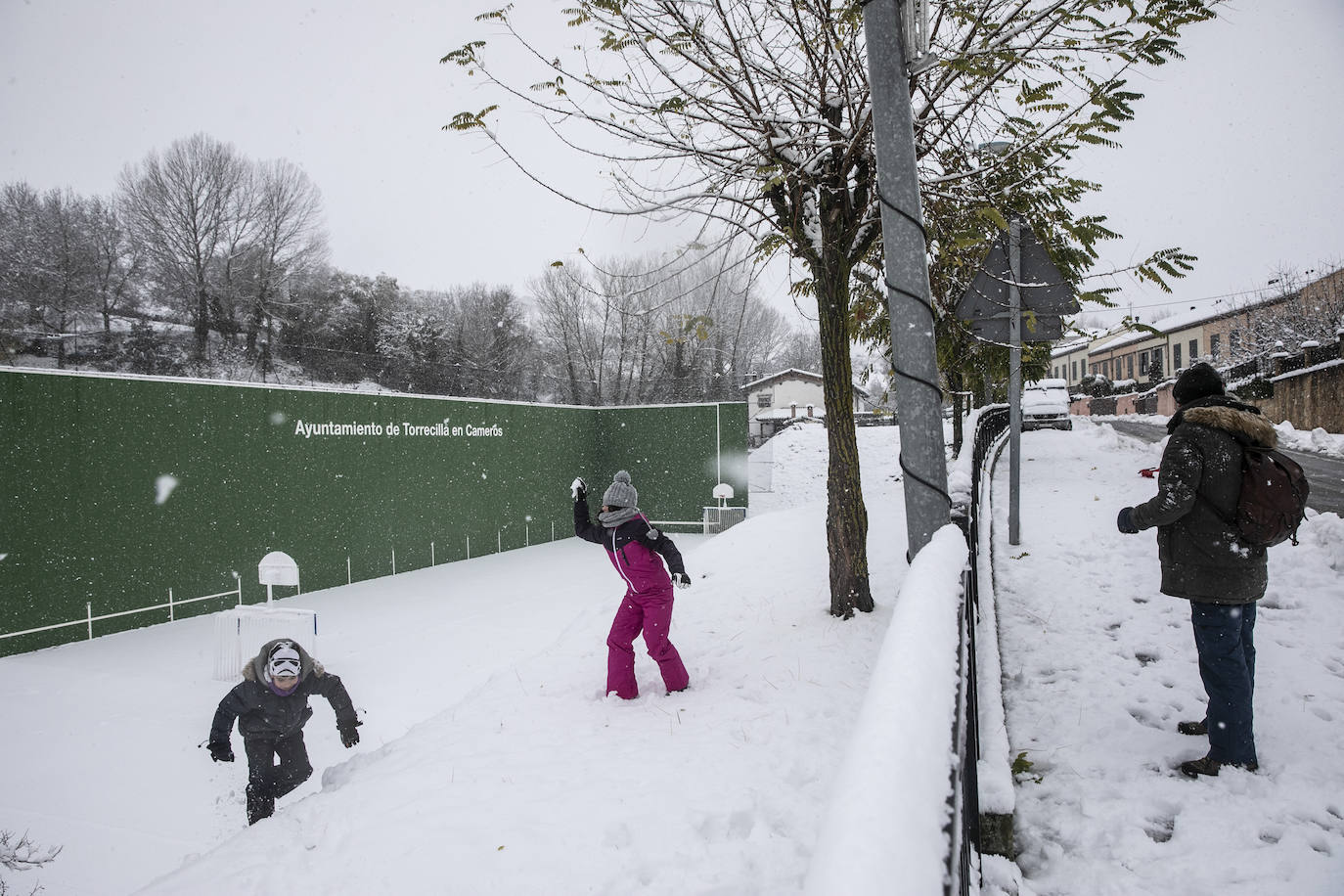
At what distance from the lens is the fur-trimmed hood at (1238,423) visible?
3025 millimetres

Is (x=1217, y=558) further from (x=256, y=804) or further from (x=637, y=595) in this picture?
(x=256, y=804)

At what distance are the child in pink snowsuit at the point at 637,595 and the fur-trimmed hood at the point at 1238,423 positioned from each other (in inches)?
118

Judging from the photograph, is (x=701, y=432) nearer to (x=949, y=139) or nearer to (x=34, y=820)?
(x=949, y=139)

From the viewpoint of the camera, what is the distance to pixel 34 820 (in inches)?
203

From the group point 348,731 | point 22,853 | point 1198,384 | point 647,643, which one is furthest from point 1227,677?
point 22,853

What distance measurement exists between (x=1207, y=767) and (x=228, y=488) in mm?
13133

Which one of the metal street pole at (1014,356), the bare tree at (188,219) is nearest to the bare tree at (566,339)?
the bare tree at (188,219)

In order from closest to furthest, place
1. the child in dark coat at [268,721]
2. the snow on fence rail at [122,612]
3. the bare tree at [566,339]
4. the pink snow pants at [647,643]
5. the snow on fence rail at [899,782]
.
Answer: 1. the snow on fence rail at [899,782]
2. the child in dark coat at [268,721]
3. the pink snow pants at [647,643]
4. the snow on fence rail at [122,612]
5. the bare tree at [566,339]

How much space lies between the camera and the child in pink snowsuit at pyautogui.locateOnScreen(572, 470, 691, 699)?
15.4 feet

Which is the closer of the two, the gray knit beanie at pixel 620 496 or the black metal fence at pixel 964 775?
the black metal fence at pixel 964 775

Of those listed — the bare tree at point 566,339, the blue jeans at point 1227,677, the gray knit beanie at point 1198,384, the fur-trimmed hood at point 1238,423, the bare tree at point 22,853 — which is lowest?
the bare tree at point 22,853

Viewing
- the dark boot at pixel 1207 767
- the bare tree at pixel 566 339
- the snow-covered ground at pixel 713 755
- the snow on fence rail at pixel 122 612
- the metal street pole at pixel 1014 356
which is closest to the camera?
the snow-covered ground at pixel 713 755

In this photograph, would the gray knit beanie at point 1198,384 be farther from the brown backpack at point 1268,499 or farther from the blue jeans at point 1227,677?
the blue jeans at point 1227,677

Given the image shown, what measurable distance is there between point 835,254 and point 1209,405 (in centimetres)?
272
